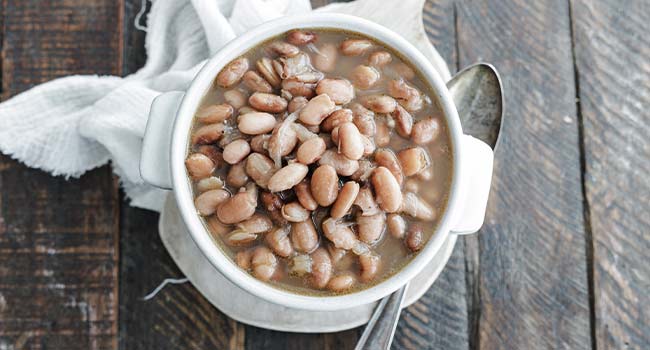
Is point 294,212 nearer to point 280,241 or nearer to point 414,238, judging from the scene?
point 280,241

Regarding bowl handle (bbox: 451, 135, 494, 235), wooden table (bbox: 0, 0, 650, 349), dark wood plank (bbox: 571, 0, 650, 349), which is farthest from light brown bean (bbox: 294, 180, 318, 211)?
dark wood plank (bbox: 571, 0, 650, 349)

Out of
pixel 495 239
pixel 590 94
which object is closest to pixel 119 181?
pixel 495 239

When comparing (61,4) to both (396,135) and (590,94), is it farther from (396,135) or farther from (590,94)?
(590,94)

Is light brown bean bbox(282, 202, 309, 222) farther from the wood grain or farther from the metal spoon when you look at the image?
the wood grain

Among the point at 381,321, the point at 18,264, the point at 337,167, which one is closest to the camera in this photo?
the point at 337,167

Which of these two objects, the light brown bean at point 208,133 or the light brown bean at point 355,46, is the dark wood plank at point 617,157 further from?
the light brown bean at point 208,133

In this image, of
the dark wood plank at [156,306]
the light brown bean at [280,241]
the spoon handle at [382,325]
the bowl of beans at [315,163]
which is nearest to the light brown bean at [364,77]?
the bowl of beans at [315,163]

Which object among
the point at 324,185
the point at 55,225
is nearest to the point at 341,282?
the point at 324,185
